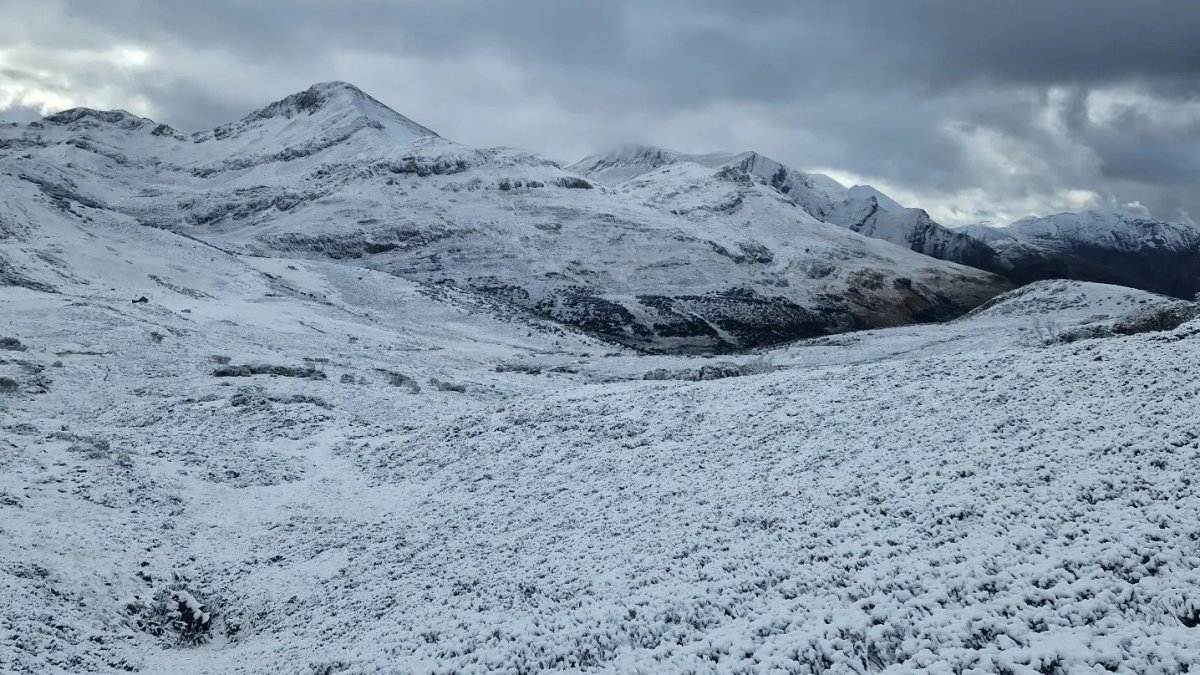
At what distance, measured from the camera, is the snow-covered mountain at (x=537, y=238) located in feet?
408

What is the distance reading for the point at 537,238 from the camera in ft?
498

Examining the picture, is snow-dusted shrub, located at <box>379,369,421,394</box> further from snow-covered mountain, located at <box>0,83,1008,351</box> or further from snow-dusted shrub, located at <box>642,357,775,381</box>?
snow-covered mountain, located at <box>0,83,1008,351</box>

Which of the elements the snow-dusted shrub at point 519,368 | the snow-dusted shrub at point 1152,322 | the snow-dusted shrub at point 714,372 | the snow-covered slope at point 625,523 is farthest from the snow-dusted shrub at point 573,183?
the snow-dusted shrub at point 1152,322

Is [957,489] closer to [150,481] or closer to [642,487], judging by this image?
[642,487]

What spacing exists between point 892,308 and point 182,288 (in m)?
128

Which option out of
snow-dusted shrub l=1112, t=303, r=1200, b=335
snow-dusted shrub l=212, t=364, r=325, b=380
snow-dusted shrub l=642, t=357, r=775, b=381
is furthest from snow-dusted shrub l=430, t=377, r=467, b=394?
snow-dusted shrub l=1112, t=303, r=1200, b=335

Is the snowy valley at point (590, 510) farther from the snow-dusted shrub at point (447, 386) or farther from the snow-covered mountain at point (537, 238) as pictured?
the snow-covered mountain at point (537, 238)

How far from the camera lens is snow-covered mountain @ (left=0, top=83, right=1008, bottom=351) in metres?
124

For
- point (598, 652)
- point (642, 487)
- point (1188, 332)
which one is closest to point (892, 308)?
point (1188, 332)

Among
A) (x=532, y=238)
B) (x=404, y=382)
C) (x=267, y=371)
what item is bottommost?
(x=267, y=371)

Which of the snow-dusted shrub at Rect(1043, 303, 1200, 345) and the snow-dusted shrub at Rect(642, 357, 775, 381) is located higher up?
the snow-dusted shrub at Rect(1043, 303, 1200, 345)

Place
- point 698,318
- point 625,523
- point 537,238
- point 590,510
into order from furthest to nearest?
point 537,238, point 698,318, point 590,510, point 625,523

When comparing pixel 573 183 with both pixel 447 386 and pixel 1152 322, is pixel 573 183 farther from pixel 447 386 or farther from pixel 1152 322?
pixel 1152 322

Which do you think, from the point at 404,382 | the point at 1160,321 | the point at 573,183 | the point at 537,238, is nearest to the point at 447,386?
the point at 404,382
